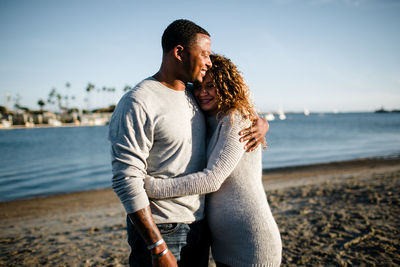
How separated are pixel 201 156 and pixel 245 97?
23.9 inches

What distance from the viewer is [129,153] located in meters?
1.69

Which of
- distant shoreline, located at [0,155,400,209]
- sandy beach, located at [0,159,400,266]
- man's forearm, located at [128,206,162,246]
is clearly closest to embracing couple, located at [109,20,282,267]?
man's forearm, located at [128,206,162,246]

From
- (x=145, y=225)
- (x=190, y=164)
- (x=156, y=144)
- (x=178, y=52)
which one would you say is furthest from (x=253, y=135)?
(x=145, y=225)

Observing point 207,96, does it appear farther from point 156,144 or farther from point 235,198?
point 235,198

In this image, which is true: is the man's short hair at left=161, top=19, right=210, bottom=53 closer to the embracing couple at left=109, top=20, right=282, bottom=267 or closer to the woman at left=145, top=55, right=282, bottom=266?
the embracing couple at left=109, top=20, right=282, bottom=267

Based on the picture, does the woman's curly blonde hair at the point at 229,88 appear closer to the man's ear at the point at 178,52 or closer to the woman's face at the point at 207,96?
the woman's face at the point at 207,96

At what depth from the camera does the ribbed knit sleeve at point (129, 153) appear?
166 cm

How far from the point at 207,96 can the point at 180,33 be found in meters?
0.55

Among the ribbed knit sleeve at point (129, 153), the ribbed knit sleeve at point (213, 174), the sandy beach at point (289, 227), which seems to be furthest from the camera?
the sandy beach at point (289, 227)

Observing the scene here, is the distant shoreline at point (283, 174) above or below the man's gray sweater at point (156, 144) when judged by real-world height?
below

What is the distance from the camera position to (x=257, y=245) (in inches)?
75.9

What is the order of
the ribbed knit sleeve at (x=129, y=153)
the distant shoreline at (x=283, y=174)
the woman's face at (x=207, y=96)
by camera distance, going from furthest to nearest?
the distant shoreline at (x=283, y=174)
the woman's face at (x=207, y=96)
the ribbed knit sleeve at (x=129, y=153)

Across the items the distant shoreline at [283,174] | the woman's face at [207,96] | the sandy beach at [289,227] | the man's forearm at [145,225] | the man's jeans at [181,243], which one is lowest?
the distant shoreline at [283,174]

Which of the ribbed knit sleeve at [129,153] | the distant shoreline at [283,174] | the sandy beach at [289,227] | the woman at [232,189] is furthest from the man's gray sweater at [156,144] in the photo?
the distant shoreline at [283,174]
